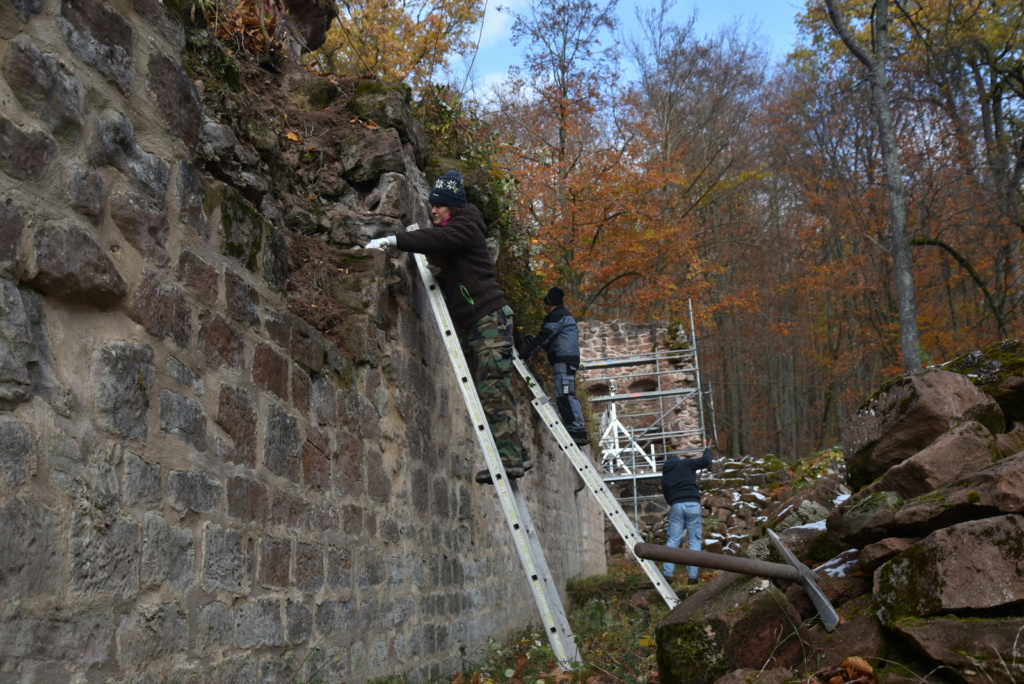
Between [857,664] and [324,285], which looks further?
[324,285]

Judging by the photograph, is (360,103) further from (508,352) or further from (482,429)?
(482,429)

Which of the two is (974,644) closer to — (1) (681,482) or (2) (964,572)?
(2) (964,572)

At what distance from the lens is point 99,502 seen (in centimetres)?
234

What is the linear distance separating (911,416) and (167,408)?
3.94 m

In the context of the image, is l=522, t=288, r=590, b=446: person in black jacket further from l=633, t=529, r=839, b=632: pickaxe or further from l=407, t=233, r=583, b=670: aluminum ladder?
l=633, t=529, r=839, b=632: pickaxe

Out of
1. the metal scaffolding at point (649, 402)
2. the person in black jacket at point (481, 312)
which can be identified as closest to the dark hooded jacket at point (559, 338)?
the person in black jacket at point (481, 312)

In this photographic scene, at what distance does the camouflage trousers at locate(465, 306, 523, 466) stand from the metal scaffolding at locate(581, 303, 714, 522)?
14859 millimetres

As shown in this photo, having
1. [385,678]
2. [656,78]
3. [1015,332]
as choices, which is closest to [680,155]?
[656,78]

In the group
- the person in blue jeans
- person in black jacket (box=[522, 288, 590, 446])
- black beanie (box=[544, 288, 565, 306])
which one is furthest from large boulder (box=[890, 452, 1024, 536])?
the person in blue jeans

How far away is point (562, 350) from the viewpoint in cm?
855

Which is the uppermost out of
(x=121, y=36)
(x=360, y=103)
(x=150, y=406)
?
(x=360, y=103)

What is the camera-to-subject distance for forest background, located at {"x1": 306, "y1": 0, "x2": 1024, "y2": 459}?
14.0 metres

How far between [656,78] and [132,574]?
25.3 metres

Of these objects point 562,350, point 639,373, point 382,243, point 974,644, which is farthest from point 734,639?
point 639,373
